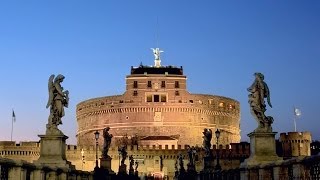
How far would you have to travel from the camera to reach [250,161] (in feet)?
60.7

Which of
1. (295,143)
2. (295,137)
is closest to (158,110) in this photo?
(295,137)

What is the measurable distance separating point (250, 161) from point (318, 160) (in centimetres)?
670

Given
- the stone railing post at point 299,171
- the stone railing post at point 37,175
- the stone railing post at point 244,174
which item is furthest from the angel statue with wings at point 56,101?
the stone railing post at point 299,171

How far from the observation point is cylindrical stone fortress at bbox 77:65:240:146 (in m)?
117

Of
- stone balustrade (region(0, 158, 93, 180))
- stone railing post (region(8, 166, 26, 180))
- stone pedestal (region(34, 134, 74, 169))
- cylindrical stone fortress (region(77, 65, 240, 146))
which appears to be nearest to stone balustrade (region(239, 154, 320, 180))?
stone balustrade (region(0, 158, 93, 180))

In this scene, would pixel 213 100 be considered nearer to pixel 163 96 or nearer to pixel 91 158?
pixel 163 96

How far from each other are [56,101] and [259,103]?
24.4 ft

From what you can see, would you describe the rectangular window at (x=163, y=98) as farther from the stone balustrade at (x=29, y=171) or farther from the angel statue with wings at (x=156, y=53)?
the stone balustrade at (x=29, y=171)

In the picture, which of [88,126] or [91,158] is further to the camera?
[88,126]

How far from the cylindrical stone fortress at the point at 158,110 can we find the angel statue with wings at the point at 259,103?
9684cm

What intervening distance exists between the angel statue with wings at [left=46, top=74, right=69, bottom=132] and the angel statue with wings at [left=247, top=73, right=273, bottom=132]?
6.93m

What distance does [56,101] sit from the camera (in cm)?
2072

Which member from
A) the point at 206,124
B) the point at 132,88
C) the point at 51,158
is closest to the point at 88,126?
the point at 132,88

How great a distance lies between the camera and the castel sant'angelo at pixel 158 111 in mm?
116750
